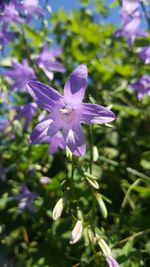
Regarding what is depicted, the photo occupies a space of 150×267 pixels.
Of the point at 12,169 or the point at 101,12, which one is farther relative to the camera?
the point at 101,12

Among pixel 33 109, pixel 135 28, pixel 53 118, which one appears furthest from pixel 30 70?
pixel 53 118

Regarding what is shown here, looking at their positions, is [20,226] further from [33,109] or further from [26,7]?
[26,7]

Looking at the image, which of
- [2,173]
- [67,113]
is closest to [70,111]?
[67,113]

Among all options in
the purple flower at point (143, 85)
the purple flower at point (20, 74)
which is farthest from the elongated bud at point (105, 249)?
the purple flower at point (20, 74)

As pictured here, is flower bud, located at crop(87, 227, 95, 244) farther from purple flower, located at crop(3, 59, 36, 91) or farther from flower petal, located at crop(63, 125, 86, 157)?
purple flower, located at crop(3, 59, 36, 91)

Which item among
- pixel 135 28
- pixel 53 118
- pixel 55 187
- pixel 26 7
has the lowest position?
pixel 55 187

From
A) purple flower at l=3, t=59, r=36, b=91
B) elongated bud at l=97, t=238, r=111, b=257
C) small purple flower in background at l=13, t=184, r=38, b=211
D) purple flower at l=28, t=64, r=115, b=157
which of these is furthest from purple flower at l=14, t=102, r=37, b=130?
elongated bud at l=97, t=238, r=111, b=257

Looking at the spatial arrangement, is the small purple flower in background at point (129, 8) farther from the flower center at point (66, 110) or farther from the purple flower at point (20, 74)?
the flower center at point (66, 110)
